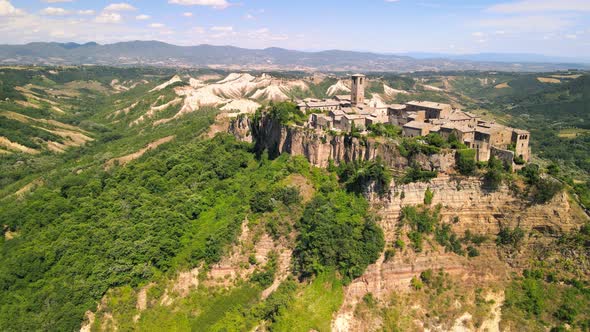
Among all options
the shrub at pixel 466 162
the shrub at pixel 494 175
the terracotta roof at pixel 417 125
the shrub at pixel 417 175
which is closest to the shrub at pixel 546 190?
the shrub at pixel 494 175

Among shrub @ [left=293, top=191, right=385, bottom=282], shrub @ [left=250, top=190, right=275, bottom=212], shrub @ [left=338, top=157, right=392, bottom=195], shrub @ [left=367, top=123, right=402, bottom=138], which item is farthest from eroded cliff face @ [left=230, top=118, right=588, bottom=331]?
shrub @ [left=250, top=190, right=275, bottom=212]

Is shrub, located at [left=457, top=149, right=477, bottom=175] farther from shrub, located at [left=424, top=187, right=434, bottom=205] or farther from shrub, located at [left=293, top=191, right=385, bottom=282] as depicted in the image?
shrub, located at [left=293, top=191, right=385, bottom=282]

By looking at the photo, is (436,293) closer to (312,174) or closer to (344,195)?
(344,195)

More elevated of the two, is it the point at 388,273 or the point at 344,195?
the point at 344,195

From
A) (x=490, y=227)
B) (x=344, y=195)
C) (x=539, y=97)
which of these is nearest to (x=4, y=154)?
(x=344, y=195)

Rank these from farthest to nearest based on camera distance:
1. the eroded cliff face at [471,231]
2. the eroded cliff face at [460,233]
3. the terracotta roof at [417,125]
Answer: the terracotta roof at [417,125], the eroded cliff face at [471,231], the eroded cliff face at [460,233]

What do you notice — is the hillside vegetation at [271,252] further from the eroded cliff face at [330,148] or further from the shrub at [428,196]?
the eroded cliff face at [330,148]
